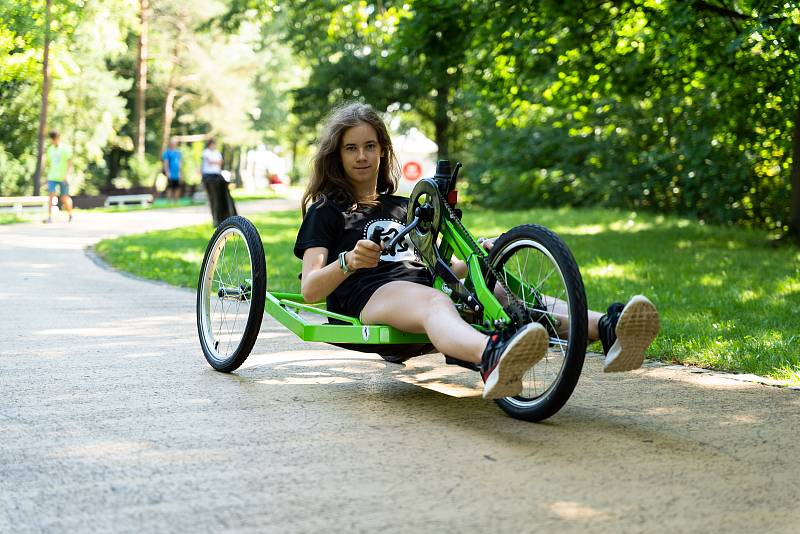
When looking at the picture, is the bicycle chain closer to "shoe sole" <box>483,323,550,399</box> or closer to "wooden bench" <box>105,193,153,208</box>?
"shoe sole" <box>483,323,550,399</box>

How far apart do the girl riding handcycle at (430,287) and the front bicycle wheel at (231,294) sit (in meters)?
0.01

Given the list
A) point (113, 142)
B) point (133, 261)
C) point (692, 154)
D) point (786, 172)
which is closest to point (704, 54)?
point (786, 172)

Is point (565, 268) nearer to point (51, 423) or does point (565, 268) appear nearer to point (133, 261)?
point (51, 423)

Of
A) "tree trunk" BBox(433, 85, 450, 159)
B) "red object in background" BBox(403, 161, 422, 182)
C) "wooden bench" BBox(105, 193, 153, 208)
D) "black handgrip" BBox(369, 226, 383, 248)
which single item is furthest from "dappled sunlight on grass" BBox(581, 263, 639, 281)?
"tree trunk" BBox(433, 85, 450, 159)

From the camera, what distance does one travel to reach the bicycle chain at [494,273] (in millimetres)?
3965

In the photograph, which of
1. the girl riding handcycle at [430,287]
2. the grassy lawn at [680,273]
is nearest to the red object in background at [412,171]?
the grassy lawn at [680,273]

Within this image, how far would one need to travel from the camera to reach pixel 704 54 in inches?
513

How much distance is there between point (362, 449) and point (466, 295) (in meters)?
0.89

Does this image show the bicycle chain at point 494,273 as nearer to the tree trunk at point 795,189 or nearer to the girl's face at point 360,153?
the girl's face at point 360,153

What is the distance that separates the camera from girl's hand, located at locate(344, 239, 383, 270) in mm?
4184

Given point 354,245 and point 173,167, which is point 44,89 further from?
point 354,245

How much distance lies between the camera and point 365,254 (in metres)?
4.19

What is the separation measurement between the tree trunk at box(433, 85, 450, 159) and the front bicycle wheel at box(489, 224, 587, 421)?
2765 cm

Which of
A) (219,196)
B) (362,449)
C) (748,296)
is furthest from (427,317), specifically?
(219,196)
